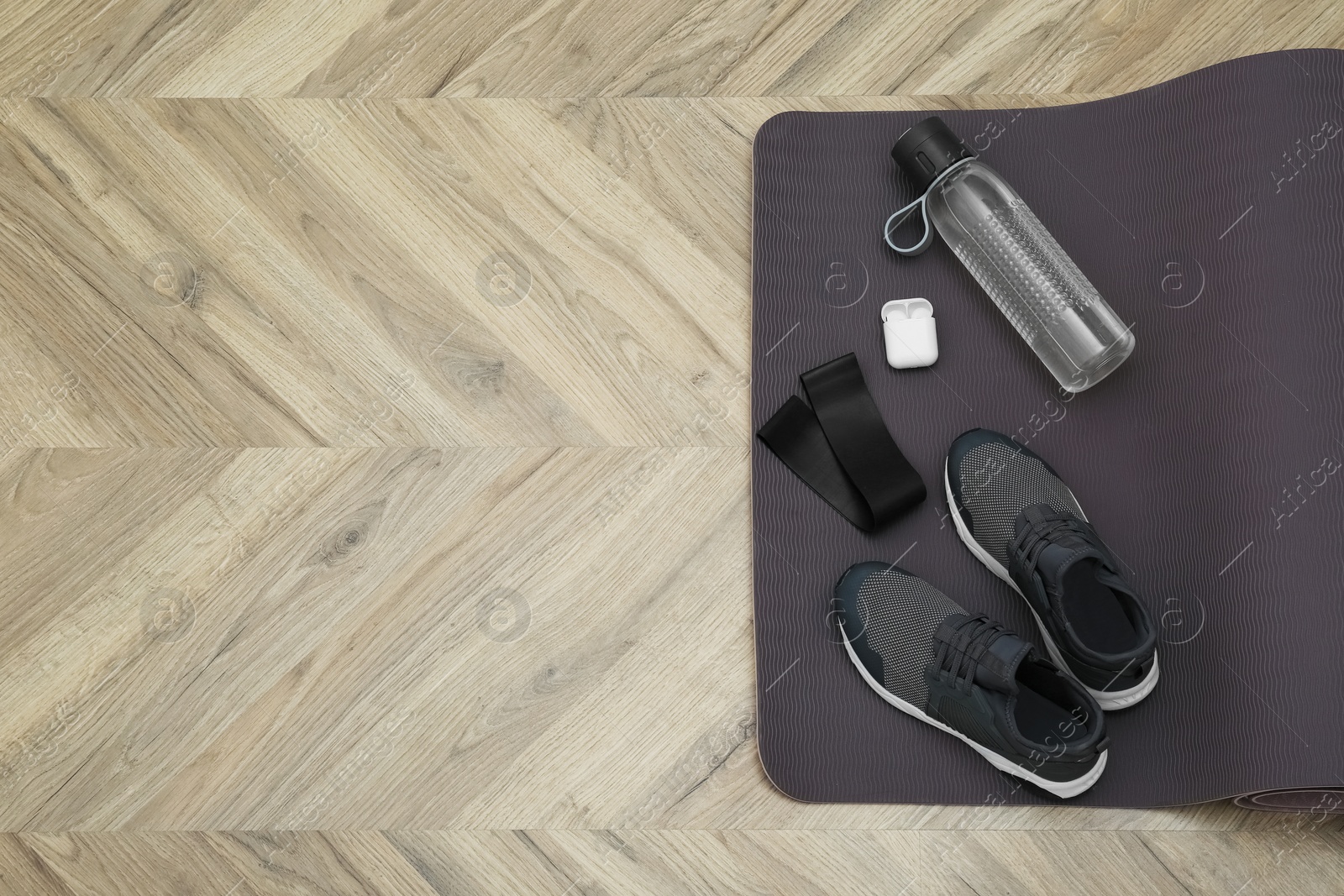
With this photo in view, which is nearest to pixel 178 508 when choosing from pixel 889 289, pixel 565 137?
pixel 565 137

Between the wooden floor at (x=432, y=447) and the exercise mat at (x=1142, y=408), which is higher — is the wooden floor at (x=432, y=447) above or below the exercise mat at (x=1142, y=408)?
above

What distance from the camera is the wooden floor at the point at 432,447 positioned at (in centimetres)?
103

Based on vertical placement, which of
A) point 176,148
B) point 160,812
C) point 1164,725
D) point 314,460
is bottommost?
point 1164,725

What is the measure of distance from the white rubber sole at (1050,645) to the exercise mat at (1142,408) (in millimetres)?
13

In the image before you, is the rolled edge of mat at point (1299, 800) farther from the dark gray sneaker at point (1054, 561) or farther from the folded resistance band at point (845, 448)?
the folded resistance band at point (845, 448)

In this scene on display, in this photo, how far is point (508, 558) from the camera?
3.55ft

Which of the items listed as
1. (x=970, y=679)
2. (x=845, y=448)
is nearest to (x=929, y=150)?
(x=845, y=448)

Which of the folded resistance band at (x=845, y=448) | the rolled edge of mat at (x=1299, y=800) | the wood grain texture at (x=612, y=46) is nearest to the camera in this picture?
the rolled edge of mat at (x=1299, y=800)

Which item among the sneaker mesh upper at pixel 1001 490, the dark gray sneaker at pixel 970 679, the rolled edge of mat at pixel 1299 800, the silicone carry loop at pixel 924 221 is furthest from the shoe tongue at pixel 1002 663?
the silicone carry loop at pixel 924 221

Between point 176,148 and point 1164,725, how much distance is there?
141cm

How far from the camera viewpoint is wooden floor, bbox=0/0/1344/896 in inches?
40.6

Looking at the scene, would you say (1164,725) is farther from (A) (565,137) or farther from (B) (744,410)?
(A) (565,137)

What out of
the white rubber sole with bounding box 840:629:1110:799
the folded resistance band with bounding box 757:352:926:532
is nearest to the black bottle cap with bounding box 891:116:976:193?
the folded resistance band with bounding box 757:352:926:532

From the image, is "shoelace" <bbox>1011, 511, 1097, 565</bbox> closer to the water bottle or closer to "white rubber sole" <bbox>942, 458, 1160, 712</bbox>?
"white rubber sole" <bbox>942, 458, 1160, 712</bbox>
